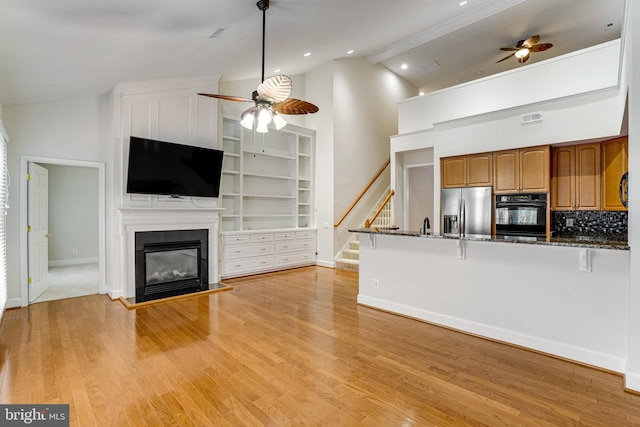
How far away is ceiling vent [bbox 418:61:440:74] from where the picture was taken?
321 inches

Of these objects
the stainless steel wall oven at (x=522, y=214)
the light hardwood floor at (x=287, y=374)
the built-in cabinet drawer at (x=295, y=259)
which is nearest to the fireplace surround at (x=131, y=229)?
the light hardwood floor at (x=287, y=374)

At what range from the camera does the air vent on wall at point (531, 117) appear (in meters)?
5.01

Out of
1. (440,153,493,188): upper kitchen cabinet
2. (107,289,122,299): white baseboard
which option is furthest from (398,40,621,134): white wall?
(107,289,122,299): white baseboard

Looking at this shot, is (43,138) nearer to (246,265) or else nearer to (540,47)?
(246,265)

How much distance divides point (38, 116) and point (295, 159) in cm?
452

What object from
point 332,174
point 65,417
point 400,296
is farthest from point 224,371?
point 332,174

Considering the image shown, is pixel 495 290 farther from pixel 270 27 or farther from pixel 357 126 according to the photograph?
pixel 357 126

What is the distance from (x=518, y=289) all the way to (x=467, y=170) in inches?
127

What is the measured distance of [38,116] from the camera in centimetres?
446

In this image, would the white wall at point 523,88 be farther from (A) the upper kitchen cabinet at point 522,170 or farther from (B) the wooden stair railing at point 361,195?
(B) the wooden stair railing at point 361,195

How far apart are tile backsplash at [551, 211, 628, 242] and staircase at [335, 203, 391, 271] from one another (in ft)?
10.9

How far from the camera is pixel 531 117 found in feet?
16.7

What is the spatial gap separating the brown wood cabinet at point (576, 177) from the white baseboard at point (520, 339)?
2.93 meters

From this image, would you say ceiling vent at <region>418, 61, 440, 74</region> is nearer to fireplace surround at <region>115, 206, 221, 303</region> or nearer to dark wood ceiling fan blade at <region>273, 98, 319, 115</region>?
dark wood ceiling fan blade at <region>273, 98, 319, 115</region>
